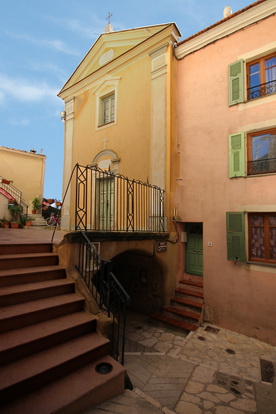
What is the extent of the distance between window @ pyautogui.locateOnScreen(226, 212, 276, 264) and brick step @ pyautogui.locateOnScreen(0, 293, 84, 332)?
4.30m

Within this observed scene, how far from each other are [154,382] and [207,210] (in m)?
4.42

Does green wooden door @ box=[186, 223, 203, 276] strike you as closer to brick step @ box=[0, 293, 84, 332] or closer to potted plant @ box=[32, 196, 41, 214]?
brick step @ box=[0, 293, 84, 332]

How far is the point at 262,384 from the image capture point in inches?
155

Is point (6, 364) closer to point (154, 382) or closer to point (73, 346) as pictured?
point (73, 346)

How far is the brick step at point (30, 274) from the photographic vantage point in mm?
3378

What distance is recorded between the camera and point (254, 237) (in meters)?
5.99

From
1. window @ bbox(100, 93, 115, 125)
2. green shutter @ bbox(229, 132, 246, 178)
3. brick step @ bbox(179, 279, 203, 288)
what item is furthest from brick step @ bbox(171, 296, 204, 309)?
window @ bbox(100, 93, 115, 125)

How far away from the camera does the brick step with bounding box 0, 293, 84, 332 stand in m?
2.89

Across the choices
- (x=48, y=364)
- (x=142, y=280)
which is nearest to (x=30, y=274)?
(x=48, y=364)

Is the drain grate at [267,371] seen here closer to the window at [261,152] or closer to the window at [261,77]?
the window at [261,152]

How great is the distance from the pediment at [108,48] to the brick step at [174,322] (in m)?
9.24

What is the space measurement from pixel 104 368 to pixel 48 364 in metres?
0.72

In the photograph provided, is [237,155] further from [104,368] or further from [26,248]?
[104,368]

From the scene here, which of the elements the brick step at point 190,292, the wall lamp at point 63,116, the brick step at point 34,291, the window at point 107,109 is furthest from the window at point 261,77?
the wall lamp at point 63,116
